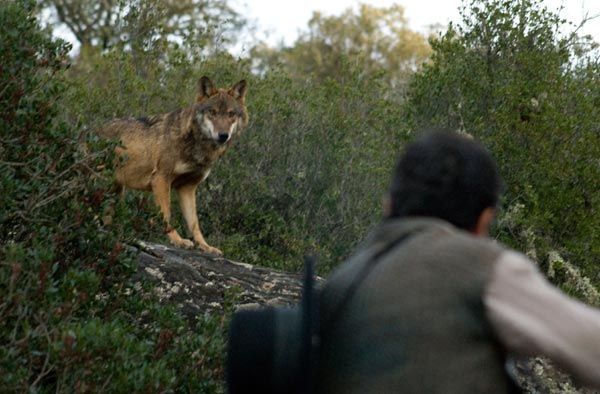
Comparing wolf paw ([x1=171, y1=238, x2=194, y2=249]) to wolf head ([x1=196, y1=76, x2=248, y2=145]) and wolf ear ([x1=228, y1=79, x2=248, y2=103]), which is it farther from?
wolf ear ([x1=228, y1=79, x2=248, y2=103])

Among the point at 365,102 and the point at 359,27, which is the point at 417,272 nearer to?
the point at 365,102

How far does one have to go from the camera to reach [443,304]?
2.73 metres

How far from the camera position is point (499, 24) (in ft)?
45.9

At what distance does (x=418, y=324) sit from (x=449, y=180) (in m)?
0.36

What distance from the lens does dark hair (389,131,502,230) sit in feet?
9.34

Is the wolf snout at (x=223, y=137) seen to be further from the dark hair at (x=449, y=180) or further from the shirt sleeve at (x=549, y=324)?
the shirt sleeve at (x=549, y=324)

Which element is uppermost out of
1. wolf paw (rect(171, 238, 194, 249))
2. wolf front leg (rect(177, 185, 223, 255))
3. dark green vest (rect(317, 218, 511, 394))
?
dark green vest (rect(317, 218, 511, 394))

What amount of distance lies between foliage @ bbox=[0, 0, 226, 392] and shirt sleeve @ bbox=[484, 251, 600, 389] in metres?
2.70

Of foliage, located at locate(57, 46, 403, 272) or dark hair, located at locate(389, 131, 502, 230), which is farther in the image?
foliage, located at locate(57, 46, 403, 272)

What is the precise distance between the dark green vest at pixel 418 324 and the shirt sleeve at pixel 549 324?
0.25 feet

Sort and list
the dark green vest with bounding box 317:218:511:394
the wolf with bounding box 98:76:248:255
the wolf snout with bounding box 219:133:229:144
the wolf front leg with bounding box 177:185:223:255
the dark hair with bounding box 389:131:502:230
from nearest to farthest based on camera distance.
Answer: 1. the dark green vest with bounding box 317:218:511:394
2. the dark hair with bounding box 389:131:502:230
3. the wolf front leg with bounding box 177:185:223:255
4. the wolf with bounding box 98:76:248:255
5. the wolf snout with bounding box 219:133:229:144

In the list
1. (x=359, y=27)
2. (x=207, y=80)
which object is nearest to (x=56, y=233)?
(x=207, y=80)

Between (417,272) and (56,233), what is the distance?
3353 millimetres

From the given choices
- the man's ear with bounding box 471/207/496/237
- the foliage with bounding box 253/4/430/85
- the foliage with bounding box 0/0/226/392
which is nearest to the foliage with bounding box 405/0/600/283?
the foliage with bounding box 0/0/226/392
